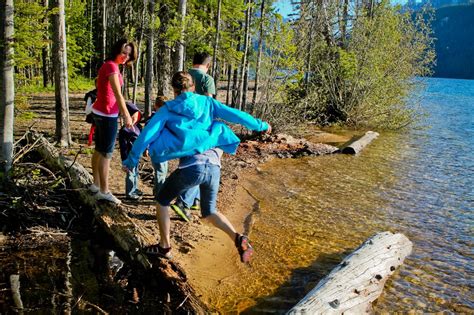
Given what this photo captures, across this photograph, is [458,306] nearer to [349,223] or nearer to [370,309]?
[370,309]

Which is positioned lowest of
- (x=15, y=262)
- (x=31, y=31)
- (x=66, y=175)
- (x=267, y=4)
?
(x=15, y=262)

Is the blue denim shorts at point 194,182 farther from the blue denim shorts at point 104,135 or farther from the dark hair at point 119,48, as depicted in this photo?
the dark hair at point 119,48

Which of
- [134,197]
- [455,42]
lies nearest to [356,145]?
[134,197]

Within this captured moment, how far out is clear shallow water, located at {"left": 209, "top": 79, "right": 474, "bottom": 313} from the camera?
4.96m

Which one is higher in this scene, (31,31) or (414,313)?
(31,31)

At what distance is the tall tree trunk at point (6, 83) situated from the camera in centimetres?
520

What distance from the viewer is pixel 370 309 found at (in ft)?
15.2

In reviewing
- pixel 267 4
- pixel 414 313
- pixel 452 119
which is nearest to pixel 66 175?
pixel 414 313

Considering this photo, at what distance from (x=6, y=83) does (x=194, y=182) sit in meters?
3.01

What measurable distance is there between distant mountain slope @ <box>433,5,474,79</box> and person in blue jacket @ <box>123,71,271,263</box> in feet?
503

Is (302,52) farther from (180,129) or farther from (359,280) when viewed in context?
(180,129)

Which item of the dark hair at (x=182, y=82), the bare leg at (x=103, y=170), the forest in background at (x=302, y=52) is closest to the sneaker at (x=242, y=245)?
the dark hair at (x=182, y=82)

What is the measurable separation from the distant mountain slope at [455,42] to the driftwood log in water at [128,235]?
153 metres

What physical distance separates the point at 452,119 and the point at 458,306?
26.9 metres
